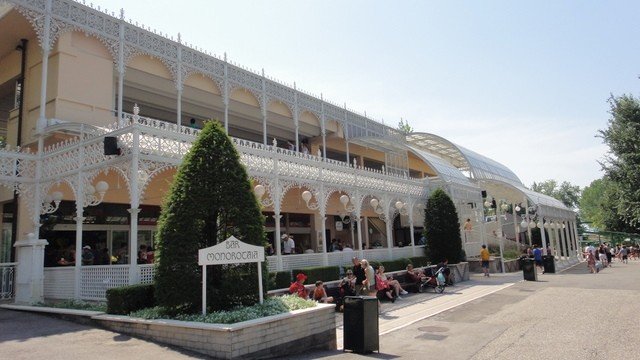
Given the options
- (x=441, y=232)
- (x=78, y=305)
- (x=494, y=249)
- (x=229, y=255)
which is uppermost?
(x=441, y=232)

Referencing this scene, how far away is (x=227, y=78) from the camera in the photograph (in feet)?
60.8

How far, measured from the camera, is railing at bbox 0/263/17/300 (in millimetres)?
11898

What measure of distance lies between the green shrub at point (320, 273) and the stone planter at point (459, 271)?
681 centimetres

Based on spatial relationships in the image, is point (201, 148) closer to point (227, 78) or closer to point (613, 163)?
point (227, 78)

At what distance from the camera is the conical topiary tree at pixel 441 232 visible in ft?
66.6

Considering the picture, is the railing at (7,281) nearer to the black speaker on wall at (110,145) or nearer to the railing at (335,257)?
the black speaker on wall at (110,145)

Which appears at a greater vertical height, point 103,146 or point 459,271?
point 103,146

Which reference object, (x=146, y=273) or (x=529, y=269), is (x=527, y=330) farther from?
(x=529, y=269)

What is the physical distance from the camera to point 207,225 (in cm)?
865

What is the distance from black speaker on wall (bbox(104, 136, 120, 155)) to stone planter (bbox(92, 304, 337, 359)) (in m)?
3.69

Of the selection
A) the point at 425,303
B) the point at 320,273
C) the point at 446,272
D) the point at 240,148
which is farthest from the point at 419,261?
the point at 240,148

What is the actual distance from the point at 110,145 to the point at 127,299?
142 inches

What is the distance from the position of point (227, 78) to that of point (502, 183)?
18.4m

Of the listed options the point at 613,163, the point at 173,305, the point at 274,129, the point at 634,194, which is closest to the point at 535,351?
the point at 173,305
